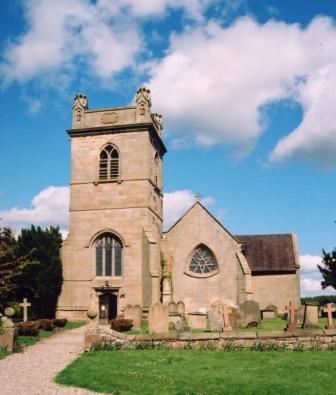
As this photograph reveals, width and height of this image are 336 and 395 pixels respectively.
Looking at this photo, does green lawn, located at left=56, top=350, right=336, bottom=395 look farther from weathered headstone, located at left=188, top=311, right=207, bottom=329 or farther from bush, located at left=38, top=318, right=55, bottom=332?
bush, located at left=38, top=318, right=55, bottom=332

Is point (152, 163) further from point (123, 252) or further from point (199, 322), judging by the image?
point (199, 322)

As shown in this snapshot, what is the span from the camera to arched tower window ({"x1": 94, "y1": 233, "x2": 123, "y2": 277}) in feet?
99.3

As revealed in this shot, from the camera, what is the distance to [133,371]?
1164 centimetres

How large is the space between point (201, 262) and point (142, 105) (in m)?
11.9

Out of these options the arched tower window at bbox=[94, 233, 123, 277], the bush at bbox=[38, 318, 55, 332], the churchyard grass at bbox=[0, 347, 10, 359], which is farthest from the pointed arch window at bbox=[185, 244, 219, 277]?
the churchyard grass at bbox=[0, 347, 10, 359]

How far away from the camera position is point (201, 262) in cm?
3350

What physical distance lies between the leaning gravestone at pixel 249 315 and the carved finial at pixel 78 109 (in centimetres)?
1740

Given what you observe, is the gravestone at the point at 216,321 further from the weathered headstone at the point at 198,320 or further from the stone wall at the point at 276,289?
the stone wall at the point at 276,289

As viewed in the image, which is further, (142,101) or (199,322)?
(142,101)

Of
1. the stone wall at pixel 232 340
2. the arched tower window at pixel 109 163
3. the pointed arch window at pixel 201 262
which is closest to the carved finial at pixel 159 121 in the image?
the arched tower window at pixel 109 163

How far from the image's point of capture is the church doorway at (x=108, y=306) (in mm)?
30228

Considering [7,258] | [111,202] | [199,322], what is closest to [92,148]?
[111,202]

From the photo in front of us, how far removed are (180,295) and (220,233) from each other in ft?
17.2

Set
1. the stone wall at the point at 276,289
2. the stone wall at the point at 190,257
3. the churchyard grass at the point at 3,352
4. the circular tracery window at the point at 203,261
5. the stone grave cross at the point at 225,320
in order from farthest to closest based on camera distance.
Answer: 1. the stone wall at the point at 276,289
2. the circular tracery window at the point at 203,261
3. the stone wall at the point at 190,257
4. the stone grave cross at the point at 225,320
5. the churchyard grass at the point at 3,352
